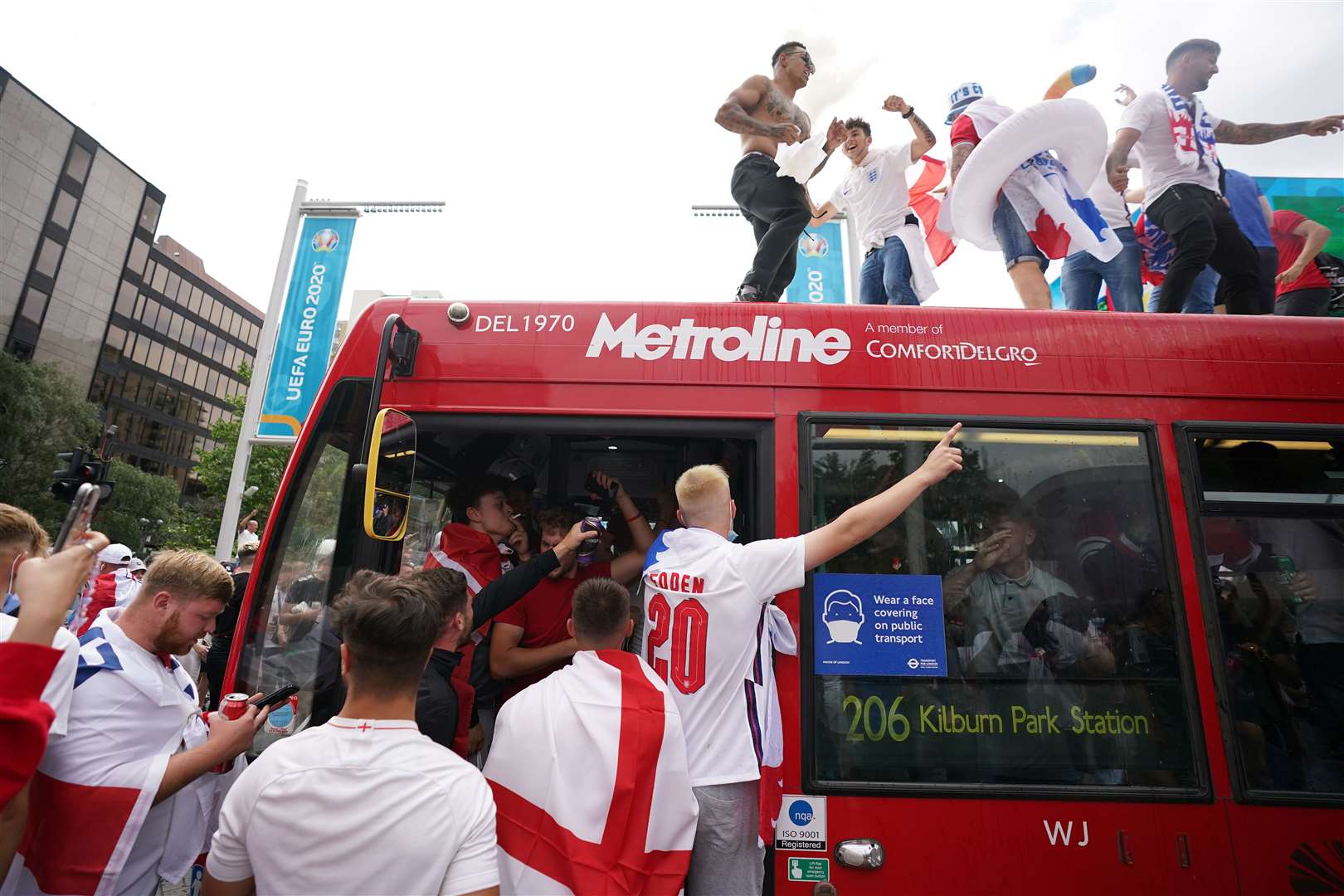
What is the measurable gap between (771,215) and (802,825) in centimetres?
336

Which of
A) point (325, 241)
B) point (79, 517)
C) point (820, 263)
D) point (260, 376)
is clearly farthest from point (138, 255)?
point (79, 517)

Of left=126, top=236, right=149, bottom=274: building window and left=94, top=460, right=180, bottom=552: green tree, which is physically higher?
left=126, top=236, right=149, bottom=274: building window

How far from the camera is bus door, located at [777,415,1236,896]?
2.35 meters

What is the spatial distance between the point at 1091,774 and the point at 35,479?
132ft

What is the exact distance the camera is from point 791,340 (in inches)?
114

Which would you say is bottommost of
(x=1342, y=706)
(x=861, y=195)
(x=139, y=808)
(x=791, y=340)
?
(x=139, y=808)

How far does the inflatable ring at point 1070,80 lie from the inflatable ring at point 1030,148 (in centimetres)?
61

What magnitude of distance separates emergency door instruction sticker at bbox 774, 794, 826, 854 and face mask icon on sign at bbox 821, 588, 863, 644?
0.56m

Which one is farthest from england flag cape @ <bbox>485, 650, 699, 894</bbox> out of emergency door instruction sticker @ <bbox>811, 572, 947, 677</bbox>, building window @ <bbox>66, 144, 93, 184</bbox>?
building window @ <bbox>66, 144, 93, 184</bbox>

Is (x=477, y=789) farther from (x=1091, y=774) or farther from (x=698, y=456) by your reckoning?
(x=698, y=456)

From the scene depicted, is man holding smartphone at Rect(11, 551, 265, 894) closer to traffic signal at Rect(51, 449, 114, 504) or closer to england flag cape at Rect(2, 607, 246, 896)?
england flag cape at Rect(2, 607, 246, 896)

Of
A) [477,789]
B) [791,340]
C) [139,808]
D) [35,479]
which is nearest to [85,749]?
[139,808]

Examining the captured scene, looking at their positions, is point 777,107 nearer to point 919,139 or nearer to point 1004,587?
point 919,139

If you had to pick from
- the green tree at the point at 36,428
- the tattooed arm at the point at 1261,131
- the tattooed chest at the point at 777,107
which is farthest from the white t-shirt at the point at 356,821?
the green tree at the point at 36,428
